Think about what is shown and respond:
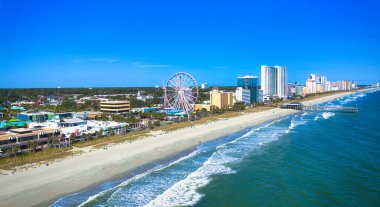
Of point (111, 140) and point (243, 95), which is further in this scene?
point (243, 95)

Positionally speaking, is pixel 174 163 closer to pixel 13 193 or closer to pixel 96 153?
pixel 96 153

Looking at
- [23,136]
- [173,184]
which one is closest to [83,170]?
[173,184]

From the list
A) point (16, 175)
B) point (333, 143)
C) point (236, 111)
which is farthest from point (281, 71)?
point (16, 175)

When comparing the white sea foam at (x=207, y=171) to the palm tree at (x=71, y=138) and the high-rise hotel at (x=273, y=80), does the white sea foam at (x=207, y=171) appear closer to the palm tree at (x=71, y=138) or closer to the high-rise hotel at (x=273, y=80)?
the palm tree at (x=71, y=138)

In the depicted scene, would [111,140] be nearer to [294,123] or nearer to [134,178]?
[134,178]

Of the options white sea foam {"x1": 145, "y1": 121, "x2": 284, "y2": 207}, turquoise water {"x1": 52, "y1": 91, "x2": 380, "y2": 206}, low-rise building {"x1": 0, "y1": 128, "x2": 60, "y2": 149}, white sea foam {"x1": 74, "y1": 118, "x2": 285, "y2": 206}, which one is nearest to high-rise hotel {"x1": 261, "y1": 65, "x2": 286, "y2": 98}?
white sea foam {"x1": 145, "y1": 121, "x2": 284, "y2": 207}

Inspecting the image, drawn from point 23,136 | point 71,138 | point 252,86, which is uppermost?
point 252,86
